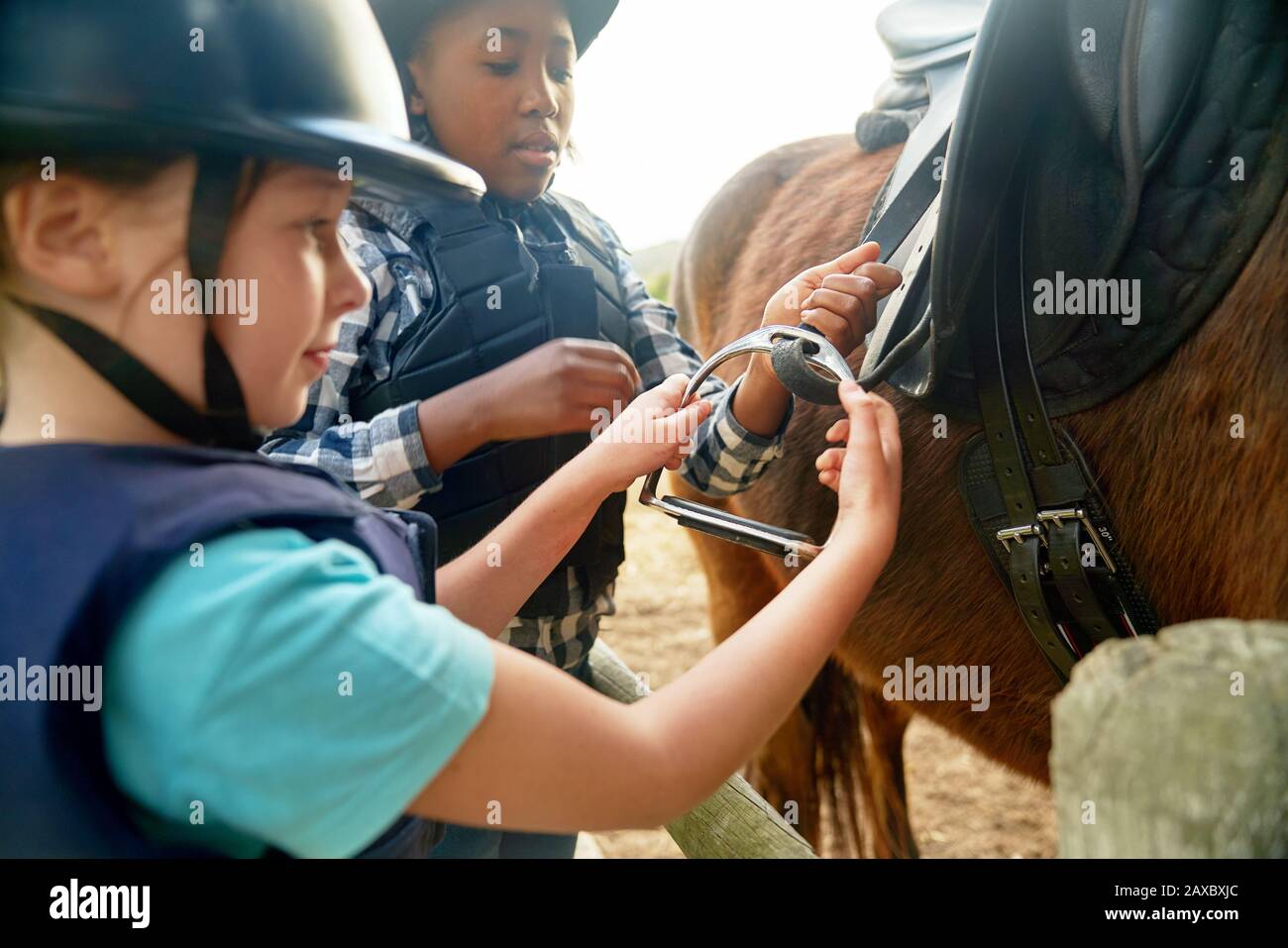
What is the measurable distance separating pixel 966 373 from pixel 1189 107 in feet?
1.24

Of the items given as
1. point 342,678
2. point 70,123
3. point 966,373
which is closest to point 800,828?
point 966,373

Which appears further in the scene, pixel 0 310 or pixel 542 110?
pixel 542 110

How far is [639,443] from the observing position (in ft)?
3.66

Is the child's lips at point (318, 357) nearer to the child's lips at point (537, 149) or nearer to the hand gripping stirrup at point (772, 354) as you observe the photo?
the hand gripping stirrup at point (772, 354)

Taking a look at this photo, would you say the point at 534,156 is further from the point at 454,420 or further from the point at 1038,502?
the point at 1038,502

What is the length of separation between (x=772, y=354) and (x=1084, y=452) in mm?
404

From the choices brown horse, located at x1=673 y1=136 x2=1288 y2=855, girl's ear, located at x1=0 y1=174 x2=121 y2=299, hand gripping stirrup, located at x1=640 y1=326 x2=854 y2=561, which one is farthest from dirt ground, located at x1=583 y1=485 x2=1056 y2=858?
girl's ear, located at x1=0 y1=174 x2=121 y2=299

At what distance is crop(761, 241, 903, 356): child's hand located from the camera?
1.22m

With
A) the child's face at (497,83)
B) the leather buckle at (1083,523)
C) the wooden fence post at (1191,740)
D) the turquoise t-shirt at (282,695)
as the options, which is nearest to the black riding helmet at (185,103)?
the turquoise t-shirt at (282,695)

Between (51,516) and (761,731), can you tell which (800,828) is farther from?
(51,516)

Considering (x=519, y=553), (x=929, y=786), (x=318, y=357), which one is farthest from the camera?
(x=929, y=786)

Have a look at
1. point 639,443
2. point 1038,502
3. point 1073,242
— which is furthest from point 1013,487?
point 639,443

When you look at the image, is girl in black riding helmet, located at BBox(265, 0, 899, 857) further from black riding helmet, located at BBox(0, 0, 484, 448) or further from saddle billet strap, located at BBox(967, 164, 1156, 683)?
black riding helmet, located at BBox(0, 0, 484, 448)

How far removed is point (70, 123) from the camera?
0.67 metres
